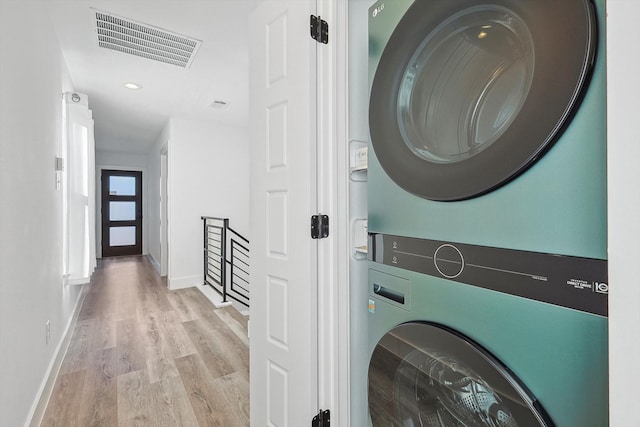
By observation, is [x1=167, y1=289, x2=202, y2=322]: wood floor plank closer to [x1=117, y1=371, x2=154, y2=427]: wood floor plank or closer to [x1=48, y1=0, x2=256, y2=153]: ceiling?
[x1=117, y1=371, x2=154, y2=427]: wood floor plank

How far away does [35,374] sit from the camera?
1.61 meters

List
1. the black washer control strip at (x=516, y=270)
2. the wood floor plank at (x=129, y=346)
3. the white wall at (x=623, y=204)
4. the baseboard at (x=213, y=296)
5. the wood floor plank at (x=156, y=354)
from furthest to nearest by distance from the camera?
the baseboard at (x=213, y=296) < the wood floor plank at (x=129, y=346) < the wood floor plank at (x=156, y=354) < the black washer control strip at (x=516, y=270) < the white wall at (x=623, y=204)

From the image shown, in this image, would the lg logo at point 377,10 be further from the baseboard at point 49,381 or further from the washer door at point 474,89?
the baseboard at point 49,381

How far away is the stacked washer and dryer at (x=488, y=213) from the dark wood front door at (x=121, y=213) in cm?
782

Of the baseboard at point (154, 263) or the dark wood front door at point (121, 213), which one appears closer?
the baseboard at point (154, 263)

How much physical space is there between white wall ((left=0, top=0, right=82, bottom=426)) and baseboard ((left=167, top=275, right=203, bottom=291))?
6.77ft

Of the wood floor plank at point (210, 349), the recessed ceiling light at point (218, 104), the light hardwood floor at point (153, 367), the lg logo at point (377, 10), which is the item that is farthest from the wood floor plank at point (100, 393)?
the recessed ceiling light at point (218, 104)

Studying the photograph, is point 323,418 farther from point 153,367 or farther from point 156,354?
point 156,354

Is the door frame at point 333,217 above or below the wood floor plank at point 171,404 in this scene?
above

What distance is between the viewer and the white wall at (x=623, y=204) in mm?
361

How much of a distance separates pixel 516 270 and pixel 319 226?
66 cm

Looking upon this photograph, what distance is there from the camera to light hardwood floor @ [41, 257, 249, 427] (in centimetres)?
168

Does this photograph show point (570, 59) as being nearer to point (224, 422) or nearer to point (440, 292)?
point (440, 292)

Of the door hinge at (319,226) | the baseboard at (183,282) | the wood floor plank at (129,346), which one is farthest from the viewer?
the baseboard at (183,282)
